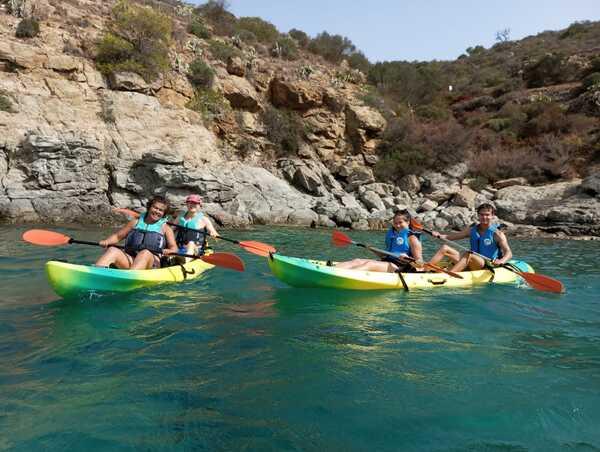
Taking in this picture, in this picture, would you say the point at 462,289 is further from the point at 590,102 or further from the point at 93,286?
the point at 590,102

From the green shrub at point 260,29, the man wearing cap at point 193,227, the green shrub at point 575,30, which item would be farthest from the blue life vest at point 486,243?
the green shrub at point 575,30

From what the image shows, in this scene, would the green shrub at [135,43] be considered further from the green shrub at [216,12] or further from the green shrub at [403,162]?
the green shrub at [403,162]

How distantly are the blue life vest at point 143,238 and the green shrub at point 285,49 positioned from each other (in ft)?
68.9

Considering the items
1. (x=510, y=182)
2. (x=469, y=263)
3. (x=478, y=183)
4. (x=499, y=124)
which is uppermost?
(x=499, y=124)

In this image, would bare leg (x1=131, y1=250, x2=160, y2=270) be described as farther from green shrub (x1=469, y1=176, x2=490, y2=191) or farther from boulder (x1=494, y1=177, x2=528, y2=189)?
boulder (x1=494, y1=177, x2=528, y2=189)

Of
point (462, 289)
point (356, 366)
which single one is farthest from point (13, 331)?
point (462, 289)

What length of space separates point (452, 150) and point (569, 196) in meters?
6.33


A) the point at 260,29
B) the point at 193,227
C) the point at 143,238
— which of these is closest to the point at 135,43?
the point at 260,29

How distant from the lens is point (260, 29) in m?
25.9

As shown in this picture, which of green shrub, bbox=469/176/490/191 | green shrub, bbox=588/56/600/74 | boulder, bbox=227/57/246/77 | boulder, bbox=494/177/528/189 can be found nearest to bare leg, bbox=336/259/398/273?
green shrub, bbox=469/176/490/191

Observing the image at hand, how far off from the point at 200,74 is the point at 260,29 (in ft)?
29.2

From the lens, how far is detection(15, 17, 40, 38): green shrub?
15344 millimetres

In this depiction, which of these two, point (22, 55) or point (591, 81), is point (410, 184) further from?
point (22, 55)

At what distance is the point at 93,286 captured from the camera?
15.2 ft
